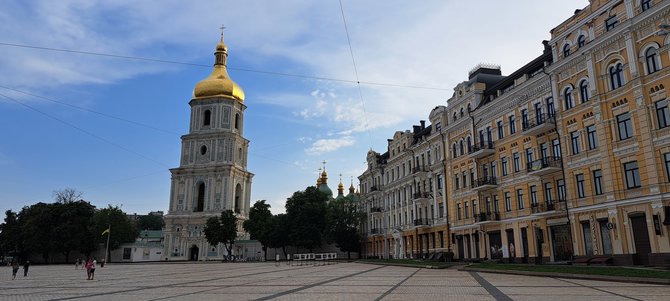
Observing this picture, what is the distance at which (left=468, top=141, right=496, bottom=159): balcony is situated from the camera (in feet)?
131

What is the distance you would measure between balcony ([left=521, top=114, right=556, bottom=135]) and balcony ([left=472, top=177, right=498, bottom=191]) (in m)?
5.83

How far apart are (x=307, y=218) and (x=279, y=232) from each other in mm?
4787

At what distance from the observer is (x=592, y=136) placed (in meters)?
29.7

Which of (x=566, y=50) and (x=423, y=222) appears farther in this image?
(x=423, y=222)

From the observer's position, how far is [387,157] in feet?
223

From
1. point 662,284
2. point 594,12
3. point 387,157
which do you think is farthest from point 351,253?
point 662,284

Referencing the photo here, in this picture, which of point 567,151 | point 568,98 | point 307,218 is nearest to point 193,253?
point 307,218

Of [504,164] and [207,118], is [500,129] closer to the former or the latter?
[504,164]

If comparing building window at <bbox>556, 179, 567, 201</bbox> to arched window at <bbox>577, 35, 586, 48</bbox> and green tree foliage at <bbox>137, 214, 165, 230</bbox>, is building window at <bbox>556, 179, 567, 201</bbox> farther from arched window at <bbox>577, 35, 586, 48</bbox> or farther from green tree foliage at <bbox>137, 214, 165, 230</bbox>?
green tree foliage at <bbox>137, 214, 165, 230</bbox>

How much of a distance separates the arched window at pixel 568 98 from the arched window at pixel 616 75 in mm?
3182

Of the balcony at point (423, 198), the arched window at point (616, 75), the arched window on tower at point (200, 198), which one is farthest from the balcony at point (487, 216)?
the arched window on tower at point (200, 198)

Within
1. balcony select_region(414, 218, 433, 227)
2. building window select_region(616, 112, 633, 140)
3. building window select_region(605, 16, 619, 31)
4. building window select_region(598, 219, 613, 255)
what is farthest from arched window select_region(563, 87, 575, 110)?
balcony select_region(414, 218, 433, 227)

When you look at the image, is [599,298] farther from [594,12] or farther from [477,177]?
[477,177]

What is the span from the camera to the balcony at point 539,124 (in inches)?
1293
